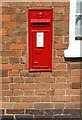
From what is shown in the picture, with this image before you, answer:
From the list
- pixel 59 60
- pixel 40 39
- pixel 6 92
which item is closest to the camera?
pixel 40 39

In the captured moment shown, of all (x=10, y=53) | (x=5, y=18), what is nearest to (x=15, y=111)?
(x=10, y=53)

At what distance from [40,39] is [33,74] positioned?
660 mm

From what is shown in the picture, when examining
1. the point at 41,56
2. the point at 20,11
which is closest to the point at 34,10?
the point at 20,11

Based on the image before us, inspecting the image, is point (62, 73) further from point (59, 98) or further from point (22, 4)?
point (22, 4)

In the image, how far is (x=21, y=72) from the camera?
7.55 meters

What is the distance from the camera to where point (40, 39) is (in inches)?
291

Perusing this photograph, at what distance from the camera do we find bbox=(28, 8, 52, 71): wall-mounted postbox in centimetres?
736

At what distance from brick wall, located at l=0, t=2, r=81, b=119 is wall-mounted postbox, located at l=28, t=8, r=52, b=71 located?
0.08m

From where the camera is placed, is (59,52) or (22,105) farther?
(22,105)

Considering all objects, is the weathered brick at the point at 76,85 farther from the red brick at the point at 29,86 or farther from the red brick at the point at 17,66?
the red brick at the point at 17,66

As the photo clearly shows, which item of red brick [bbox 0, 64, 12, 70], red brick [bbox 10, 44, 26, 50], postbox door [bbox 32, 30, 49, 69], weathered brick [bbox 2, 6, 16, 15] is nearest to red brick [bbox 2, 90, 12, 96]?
red brick [bbox 0, 64, 12, 70]

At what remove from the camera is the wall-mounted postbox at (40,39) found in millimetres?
7359

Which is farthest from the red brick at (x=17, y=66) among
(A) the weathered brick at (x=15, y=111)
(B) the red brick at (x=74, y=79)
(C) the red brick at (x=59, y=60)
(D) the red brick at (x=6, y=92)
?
(B) the red brick at (x=74, y=79)

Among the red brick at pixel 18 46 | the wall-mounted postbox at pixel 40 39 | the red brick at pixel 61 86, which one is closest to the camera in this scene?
the wall-mounted postbox at pixel 40 39
